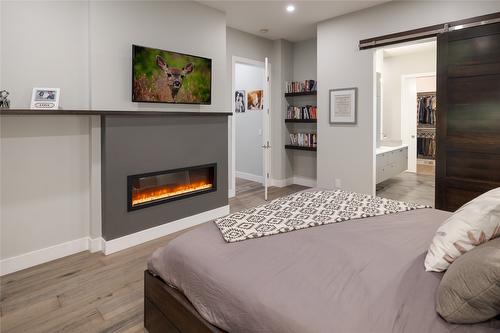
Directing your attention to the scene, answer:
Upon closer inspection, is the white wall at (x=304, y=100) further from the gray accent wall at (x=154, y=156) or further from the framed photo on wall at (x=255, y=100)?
the gray accent wall at (x=154, y=156)

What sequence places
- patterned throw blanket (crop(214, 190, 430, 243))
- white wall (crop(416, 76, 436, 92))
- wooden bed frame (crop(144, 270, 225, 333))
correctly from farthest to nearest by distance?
1. white wall (crop(416, 76, 436, 92))
2. patterned throw blanket (crop(214, 190, 430, 243))
3. wooden bed frame (crop(144, 270, 225, 333))

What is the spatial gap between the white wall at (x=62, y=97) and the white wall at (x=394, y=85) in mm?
5858

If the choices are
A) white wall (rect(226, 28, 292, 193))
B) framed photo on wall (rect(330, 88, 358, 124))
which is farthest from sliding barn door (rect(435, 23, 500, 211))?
white wall (rect(226, 28, 292, 193))

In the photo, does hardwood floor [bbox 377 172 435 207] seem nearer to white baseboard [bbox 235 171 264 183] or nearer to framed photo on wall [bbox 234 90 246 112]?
white baseboard [bbox 235 171 264 183]

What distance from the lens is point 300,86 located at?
18.9 feet

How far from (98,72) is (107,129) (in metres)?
0.58

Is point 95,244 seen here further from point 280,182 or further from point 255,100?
point 255,100

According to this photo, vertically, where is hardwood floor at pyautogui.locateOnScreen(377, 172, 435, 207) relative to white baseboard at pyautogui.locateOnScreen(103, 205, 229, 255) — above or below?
above

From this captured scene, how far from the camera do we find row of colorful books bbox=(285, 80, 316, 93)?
5.55 meters

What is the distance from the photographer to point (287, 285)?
51.1 inches

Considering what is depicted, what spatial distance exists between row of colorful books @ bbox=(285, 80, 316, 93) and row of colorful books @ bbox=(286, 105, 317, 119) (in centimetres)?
31

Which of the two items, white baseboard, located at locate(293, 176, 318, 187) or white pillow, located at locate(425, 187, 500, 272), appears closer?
white pillow, located at locate(425, 187, 500, 272)

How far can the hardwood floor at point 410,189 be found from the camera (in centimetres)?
521

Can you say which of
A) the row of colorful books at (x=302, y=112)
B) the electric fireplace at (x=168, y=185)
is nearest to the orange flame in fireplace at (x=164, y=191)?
the electric fireplace at (x=168, y=185)
